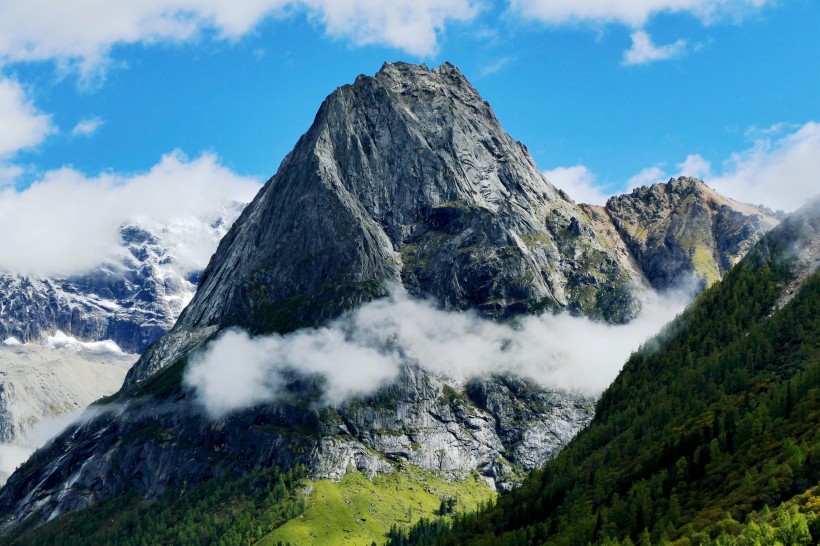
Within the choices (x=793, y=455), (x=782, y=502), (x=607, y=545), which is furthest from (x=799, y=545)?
(x=607, y=545)

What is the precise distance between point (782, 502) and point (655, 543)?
1237 inches

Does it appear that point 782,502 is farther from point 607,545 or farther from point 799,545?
point 607,545

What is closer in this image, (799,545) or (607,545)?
(799,545)

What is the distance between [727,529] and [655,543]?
20181mm

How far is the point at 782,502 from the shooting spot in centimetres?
17500

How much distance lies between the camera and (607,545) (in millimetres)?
198875

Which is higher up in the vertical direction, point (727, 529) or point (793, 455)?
point (793, 455)

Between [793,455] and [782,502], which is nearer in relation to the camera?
[782,502]

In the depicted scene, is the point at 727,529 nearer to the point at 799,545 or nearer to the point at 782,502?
the point at 782,502

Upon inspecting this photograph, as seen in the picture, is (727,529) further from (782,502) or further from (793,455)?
(793,455)

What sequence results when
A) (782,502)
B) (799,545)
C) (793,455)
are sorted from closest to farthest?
1. (799,545)
2. (782,502)
3. (793,455)

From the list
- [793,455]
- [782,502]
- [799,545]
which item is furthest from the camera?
[793,455]

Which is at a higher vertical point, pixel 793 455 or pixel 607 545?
pixel 793 455

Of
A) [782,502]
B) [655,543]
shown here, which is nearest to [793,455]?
[782,502]
